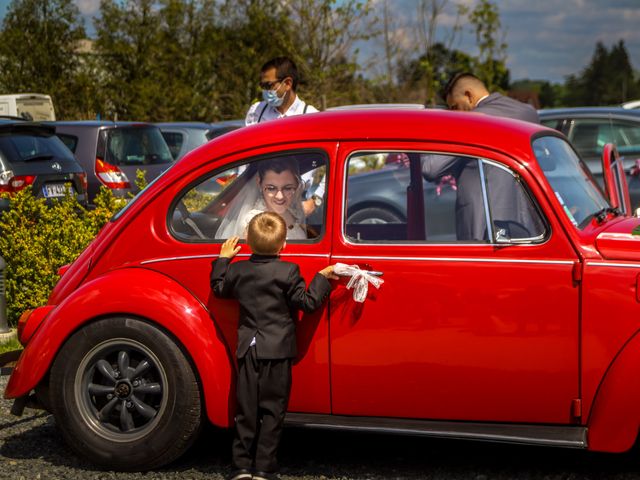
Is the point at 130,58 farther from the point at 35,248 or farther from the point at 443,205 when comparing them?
the point at 443,205

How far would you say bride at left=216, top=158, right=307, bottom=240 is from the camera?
4961 mm

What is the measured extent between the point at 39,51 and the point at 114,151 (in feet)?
64.6

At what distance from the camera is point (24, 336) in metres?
5.17

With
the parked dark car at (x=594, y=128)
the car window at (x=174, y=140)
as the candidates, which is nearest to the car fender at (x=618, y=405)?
the parked dark car at (x=594, y=128)

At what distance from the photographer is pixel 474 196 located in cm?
466

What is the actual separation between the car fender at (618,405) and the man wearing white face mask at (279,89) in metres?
3.46

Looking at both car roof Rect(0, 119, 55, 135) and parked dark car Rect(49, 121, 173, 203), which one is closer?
car roof Rect(0, 119, 55, 135)

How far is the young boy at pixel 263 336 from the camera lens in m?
4.61

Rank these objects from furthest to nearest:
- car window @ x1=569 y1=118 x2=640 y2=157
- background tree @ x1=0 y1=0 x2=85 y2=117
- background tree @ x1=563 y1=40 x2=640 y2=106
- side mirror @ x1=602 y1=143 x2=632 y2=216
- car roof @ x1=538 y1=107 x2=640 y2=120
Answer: background tree @ x1=563 y1=40 x2=640 y2=106 → background tree @ x1=0 y1=0 x2=85 y2=117 → car roof @ x1=538 y1=107 x2=640 y2=120 → car window @ x1=569 y1=118 x2=640 y2=157 → side mirror @ x1=602 y1=143 x2=632 y2=216

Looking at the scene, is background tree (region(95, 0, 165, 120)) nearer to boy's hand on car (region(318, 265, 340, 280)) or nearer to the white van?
the white van

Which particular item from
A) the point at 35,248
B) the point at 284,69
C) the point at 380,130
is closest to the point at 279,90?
the point at 284,69

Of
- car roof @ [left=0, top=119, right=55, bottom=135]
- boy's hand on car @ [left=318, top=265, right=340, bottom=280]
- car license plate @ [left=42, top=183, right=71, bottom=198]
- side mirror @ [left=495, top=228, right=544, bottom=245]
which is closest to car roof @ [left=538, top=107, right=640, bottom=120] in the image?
car license plate @ [left=42, top=183, right=71, bottom=198]

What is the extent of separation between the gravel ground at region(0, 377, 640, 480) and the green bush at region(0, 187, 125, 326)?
10.1ft

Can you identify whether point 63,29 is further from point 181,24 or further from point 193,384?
point 193,384
